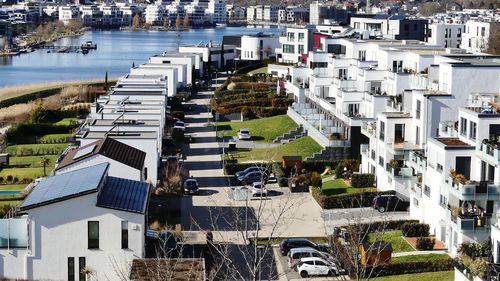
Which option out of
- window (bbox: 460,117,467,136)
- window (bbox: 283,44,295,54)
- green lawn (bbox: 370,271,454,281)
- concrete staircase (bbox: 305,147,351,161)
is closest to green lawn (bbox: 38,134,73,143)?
concrete staircase (bbox: 305,147,351,161)

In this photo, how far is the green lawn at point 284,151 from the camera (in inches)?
798

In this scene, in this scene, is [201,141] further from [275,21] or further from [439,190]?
[275,21]

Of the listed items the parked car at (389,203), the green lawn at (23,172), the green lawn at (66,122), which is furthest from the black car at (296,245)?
the green lawn at (66,122)

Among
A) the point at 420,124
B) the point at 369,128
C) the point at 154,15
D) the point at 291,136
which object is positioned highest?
the point at 154,15

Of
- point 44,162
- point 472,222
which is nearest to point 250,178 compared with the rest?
point 44,162

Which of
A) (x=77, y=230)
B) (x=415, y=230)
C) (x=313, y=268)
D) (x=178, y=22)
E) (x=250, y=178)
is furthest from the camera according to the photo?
(x=178, y=22)

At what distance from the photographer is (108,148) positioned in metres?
15.1

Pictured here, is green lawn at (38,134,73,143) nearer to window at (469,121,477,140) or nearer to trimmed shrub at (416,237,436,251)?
window at (469,121,477,140)

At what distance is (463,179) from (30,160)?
424 inches

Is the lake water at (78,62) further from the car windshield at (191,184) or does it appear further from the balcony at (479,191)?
the balcony at (479,191)

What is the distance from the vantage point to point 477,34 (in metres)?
40.6

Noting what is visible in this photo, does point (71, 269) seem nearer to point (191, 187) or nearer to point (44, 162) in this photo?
point (191, 187)

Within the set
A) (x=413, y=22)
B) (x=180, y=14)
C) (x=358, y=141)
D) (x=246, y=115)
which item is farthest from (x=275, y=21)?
(x=358, y=141)

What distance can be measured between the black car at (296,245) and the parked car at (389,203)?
2.64 meters
